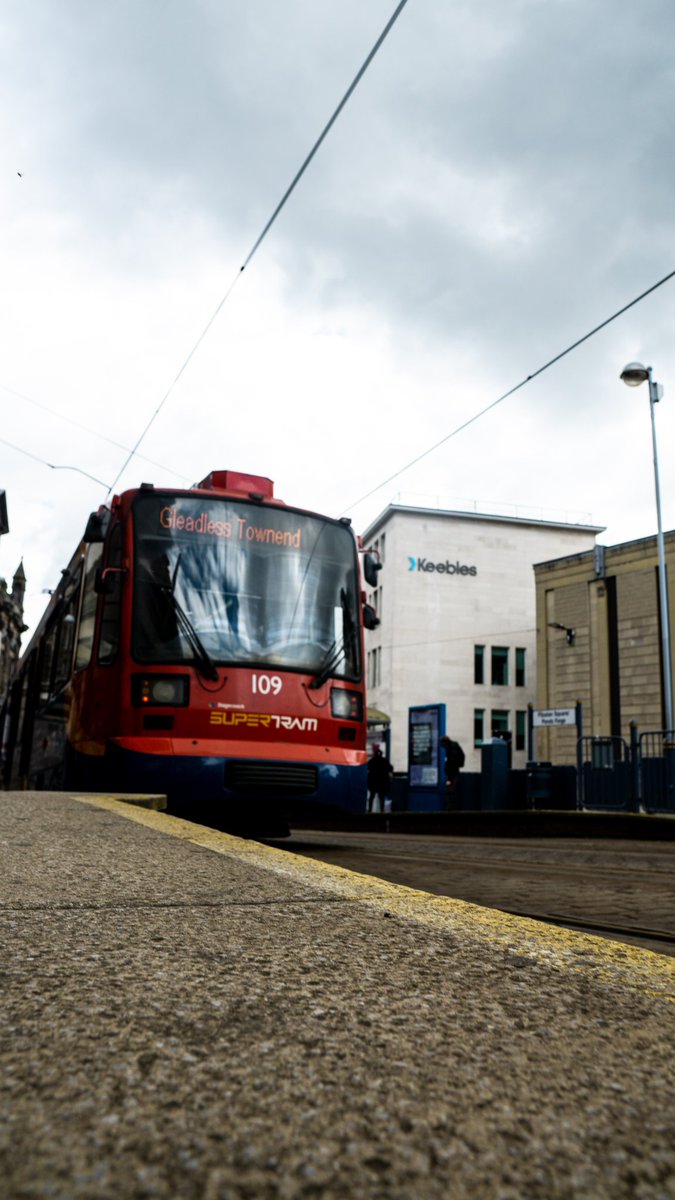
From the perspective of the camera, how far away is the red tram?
7.89 metres

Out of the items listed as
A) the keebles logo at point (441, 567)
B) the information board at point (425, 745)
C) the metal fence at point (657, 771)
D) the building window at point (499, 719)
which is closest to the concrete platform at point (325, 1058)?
the metal fence at point (657, 771)

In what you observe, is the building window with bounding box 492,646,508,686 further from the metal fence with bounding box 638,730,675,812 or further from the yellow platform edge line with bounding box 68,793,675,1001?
the yellow platform edge line with bounding box 68,793,675,1001

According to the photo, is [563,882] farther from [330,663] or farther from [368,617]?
[368,617]

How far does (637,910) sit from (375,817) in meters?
14.0

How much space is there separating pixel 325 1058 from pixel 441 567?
54.3 metres

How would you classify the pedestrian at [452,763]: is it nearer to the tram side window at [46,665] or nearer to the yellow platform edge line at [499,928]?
the tram side window at [46,665]

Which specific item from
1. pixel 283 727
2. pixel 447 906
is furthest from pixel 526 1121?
pixel 283 727

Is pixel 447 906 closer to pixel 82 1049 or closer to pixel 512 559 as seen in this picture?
pixel 82 1049

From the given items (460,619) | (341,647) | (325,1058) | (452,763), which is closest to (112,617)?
(341,647)

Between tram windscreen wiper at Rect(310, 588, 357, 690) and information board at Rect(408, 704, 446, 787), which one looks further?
information board at Rect(408, 704, 446, 787)

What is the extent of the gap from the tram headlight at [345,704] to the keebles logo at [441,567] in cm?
4570

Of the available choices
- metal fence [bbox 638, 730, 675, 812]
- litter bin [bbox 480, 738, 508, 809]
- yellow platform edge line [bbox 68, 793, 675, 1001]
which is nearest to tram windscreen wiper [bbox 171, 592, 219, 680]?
yellow platform edge line [bbox 68, 793, 675, 1001]

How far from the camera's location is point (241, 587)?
28.1ft

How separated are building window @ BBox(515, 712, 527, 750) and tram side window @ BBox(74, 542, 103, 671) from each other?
1721 inches
